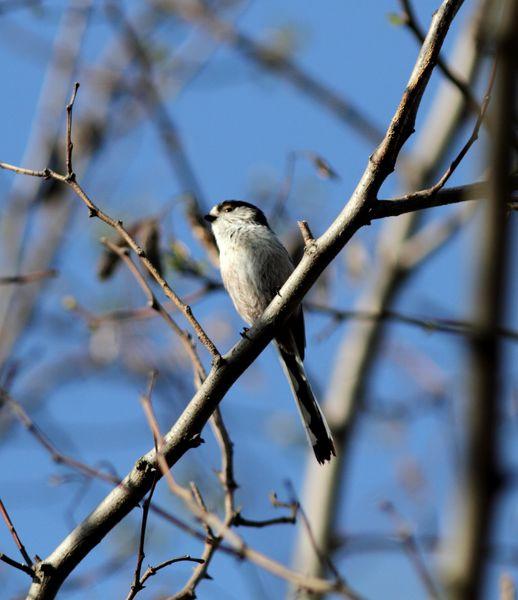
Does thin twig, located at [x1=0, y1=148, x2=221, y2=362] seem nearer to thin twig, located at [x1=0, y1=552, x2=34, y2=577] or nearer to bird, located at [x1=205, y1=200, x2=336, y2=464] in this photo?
thin twig, located at [x1=0, y1=552, x2=34, y2=577]

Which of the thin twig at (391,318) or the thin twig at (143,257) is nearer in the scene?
the thin twig at (143,257)

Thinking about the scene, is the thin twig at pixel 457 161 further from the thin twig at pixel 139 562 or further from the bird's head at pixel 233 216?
the bird's head at pixel 233 216

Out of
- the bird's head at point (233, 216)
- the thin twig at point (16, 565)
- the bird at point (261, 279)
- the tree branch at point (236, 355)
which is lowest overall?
the thin twig at point (16, 565)

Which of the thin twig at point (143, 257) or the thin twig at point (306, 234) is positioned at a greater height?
the thin twig at point (306, 234)

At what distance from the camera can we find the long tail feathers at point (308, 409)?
Answer: 11.4ft

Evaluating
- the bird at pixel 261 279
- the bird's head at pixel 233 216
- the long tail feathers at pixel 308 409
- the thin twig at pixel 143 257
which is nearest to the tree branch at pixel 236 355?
the thin twig at pixel 143 257

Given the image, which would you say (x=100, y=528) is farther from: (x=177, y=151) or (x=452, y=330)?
(x=177, y=151)

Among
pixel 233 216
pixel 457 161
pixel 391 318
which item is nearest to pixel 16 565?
pixel 457 161

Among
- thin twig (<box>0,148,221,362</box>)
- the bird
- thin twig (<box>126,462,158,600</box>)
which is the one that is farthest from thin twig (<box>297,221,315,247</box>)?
the bird

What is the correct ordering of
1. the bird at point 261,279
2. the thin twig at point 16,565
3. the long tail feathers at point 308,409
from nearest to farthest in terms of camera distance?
1. the thin twig at point 16,565
2. the long tail feathers at point 308,409
3. the bird at point 261,279

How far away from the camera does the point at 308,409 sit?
387 centimetres

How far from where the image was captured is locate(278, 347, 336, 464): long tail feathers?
11.4 ft

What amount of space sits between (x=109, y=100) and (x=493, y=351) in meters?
8.35

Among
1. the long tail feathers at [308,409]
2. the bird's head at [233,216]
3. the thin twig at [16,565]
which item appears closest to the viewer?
the thin twig at [16,565]
